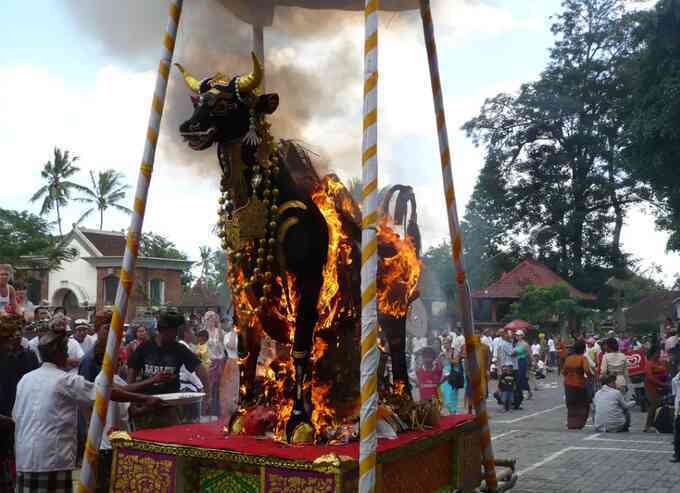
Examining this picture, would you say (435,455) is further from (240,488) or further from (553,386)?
(553,386)

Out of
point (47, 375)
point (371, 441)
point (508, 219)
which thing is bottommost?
point (371, 441)

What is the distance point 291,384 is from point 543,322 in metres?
34.0

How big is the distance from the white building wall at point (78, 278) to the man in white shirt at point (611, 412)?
3528 centimetres

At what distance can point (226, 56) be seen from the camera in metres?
6.39

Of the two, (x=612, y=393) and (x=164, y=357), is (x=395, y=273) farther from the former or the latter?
(x=612, y=393)

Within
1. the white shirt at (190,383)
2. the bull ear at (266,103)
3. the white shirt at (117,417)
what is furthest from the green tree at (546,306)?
the bull ear at (266,103)

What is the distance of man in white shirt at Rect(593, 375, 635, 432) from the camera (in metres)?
13.4

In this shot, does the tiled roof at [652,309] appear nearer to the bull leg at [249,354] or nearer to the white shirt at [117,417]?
the white shirt at [117,417]

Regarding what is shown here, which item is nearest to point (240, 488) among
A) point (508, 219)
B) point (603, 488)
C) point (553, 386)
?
point (603, 488)

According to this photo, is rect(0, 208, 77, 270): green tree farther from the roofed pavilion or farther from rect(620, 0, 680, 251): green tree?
rect(620, 0, 680, 251): green tree

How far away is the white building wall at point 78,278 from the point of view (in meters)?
43.0

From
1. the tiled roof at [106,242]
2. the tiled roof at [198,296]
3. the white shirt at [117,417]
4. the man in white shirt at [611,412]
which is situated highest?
the tiled roof at [106,242]

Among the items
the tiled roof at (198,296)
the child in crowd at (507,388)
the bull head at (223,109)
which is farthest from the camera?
the tiled roof at (198,296)

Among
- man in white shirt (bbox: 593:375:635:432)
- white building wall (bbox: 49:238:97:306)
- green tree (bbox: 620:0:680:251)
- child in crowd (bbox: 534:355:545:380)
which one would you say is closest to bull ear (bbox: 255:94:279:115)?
man in white shirt (bbox: 593:375:635:432)
